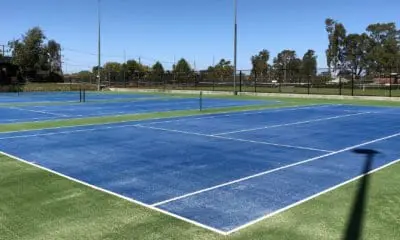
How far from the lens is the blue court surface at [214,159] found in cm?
702

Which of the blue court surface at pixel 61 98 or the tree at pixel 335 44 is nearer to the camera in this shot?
the blue court surface at pixel 61 98

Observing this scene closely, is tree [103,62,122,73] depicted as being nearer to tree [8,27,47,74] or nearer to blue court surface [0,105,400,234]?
tree [8,27,47,74]

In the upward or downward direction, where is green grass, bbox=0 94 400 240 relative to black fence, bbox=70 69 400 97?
downward

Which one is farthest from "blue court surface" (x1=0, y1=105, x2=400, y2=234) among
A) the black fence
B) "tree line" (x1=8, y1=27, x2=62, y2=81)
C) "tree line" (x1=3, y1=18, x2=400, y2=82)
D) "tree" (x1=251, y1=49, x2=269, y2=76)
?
"tree" (x1=251, y1=49, x2=269, y2=76)

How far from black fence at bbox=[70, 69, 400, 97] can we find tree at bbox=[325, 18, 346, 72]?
39.4m

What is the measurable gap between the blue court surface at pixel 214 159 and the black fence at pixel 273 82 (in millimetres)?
27861

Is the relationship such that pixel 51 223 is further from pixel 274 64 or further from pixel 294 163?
pixel 274 64

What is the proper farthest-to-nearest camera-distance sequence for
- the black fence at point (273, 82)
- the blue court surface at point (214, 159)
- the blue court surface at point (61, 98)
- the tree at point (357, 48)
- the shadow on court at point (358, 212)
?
the tree at point (357, 48), the black fence at point (273, 82), the blue court surface at point (61, 98), the blue court surface at point (214, 159), the shadow on court at point (358, 212)

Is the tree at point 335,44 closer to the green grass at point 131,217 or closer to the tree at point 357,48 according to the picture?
the tree at point 357,48

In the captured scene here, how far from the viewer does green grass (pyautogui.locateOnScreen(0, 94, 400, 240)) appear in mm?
5504

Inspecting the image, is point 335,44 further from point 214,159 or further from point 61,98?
point 214,159

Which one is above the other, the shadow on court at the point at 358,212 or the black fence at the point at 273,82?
the black fence at the point at 273,82

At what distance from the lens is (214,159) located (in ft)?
34.2

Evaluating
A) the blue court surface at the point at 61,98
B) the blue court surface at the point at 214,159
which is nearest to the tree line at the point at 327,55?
the blue court surface at the point at 61,98
